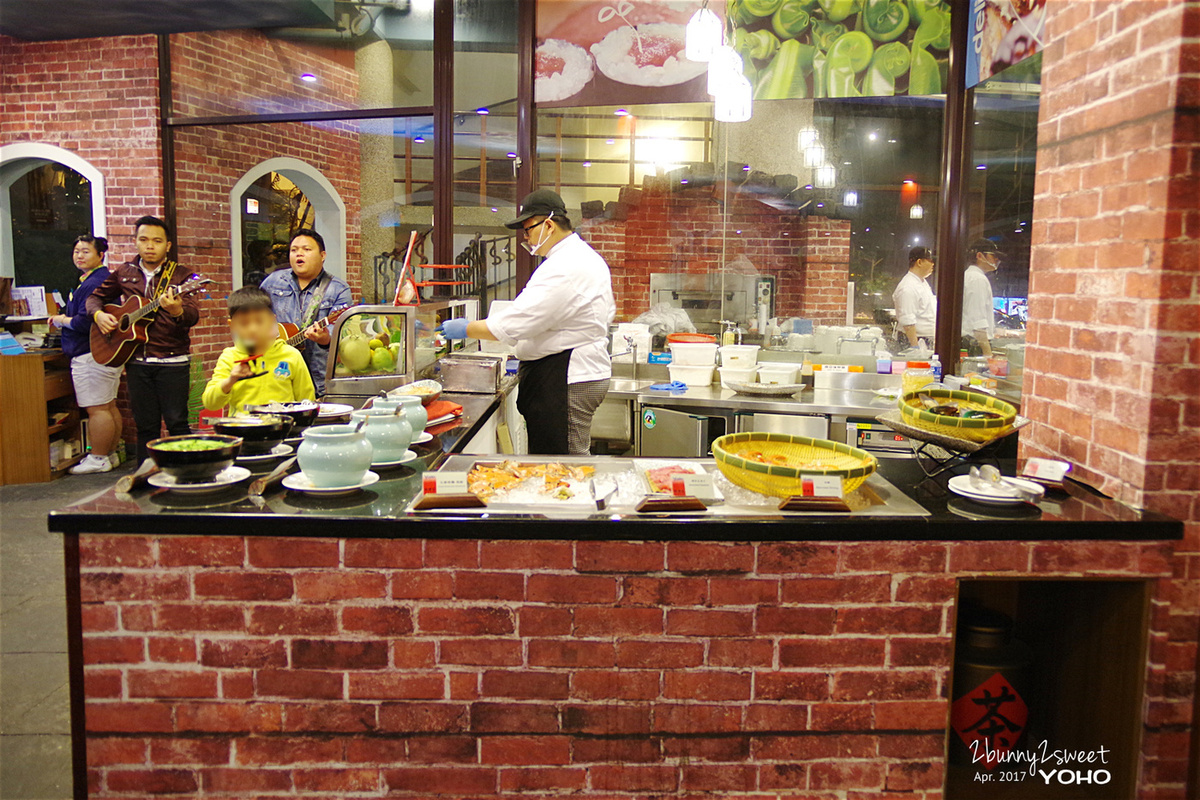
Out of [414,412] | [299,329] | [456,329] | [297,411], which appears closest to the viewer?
[414,412]

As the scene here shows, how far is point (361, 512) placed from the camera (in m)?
2.01

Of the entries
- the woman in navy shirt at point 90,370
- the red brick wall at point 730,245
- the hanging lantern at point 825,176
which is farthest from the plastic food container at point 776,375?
the woman in navy shirt at point 90,370

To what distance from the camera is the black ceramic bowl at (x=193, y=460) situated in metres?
2.11

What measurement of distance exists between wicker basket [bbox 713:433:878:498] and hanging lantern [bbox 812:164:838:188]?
12.9 feet

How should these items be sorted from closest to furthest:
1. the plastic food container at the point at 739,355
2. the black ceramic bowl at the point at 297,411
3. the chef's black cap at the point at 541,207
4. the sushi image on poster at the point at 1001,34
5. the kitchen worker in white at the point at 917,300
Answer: the black ceramic bowl at the point at 297,411, the chef's black cap at the point at 541,207, the sushi image on poster at the point at 1001,34, the plastic food container at the point at 739,355, the kitchen worker in white at the point at 917,300

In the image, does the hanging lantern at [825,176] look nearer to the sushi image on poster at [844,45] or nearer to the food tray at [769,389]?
the sushi image on poster at [844,45]

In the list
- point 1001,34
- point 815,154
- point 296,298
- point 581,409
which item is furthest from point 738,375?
point 296,298

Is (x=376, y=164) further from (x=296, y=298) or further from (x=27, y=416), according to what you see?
(x=27, y=416)

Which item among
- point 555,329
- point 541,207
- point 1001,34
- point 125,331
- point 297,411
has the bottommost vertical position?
point 297,411

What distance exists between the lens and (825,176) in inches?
231

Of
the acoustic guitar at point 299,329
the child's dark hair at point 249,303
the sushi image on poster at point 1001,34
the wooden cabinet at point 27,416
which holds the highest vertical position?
the sushi image on poster at point 1001,34

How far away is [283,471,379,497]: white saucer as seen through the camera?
2125 millimetres

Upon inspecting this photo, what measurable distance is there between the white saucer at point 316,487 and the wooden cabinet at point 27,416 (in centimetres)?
504

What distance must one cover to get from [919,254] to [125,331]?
553 cm
